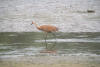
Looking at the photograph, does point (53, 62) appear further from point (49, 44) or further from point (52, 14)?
point (52, 14)

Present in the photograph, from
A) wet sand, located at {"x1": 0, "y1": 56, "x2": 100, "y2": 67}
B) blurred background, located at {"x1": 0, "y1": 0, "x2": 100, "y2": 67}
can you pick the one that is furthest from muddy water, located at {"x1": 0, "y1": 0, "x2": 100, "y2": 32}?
wet sand, located at {"x1": 0, "y1": 56, "x2": 100, "y2": 67}

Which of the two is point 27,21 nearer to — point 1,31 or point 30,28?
point 30,28

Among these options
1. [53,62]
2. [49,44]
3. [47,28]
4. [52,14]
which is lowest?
[53,62]

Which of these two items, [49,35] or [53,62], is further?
[49,35]

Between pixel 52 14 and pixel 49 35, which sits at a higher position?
pixel 52 14

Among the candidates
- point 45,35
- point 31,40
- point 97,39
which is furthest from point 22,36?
point 97,39

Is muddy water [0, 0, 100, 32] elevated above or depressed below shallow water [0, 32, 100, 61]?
above

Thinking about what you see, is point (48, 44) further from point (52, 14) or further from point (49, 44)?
point (52, 14)

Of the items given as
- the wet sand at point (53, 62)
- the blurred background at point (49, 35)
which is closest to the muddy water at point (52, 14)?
the blurred background at point (49, 35)

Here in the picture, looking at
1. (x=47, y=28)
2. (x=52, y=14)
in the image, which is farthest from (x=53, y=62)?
(x=52, y=14)

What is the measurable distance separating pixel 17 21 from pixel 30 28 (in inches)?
4.7

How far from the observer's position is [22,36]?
1.26m

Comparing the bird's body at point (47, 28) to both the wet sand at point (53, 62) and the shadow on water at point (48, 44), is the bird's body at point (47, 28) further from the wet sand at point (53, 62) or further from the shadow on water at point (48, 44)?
the wet sand at point (53, 62)

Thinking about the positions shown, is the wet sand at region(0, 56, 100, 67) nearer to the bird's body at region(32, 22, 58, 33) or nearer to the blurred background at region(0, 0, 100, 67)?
the blurred background at region(0, 0, 100, 67)
